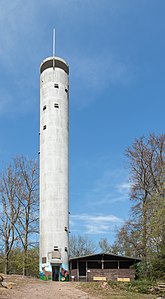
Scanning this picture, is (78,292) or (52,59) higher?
(52,59)

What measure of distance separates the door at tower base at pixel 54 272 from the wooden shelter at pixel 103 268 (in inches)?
56.1

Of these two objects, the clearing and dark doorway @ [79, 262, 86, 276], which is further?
dark doorway @ [79, 262, 86, 276]

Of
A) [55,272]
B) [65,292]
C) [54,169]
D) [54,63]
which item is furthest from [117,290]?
[54,63]

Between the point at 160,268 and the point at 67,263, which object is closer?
the point at 160,268

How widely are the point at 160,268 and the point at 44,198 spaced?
10.5 metres

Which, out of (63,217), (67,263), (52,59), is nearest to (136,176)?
(63,217)

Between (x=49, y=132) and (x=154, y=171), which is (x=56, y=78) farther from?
(x=154, y=171)

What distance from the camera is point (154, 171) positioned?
3117 cm

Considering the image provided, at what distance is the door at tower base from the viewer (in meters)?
26.3

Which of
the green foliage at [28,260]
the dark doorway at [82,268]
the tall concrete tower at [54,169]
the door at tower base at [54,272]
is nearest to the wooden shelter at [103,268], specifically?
the dark doorway at [82,268]

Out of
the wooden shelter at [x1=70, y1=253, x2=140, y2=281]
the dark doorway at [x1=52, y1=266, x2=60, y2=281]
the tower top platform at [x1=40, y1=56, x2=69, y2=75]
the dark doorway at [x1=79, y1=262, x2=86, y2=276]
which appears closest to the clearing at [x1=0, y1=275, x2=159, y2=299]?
the dark doorway at [x1=52, y1=266, x2=60, y2=281]

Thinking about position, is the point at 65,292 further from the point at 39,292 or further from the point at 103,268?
the point at 103,268

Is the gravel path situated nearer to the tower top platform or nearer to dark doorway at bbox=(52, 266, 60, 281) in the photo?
dark doorway at bbox=(52, 266, 60, 281)

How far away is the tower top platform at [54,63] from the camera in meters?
32.4
